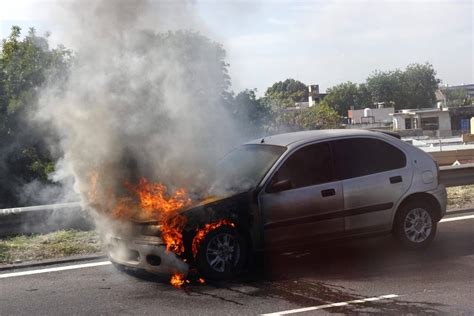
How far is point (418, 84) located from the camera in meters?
80.6

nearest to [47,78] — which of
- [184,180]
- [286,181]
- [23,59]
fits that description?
[23,59]

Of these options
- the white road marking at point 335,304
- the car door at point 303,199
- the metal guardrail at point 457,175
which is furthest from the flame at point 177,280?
the metal guardrail at point 457,175

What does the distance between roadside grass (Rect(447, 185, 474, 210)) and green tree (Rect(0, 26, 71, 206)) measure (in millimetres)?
7261

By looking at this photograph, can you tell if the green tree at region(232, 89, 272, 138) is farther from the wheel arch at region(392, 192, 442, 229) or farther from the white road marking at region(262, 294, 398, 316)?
the white road marking at region(262, 294, 398, 316)

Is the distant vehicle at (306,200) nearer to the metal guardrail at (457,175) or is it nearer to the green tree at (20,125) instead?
the metal guardrail at (457,175)

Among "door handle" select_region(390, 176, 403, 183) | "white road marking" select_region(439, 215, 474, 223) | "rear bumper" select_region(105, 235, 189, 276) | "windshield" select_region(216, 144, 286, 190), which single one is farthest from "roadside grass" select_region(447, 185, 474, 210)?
"rear bumper" select_region(105, 235, 189, 276)

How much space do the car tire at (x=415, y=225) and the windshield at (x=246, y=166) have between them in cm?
175

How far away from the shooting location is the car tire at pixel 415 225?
687 centimetres

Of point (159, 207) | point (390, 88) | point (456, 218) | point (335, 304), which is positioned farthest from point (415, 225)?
point (390, 88)

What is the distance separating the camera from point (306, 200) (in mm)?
6234

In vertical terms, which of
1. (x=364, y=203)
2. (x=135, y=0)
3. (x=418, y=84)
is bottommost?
(x=364, y=203)

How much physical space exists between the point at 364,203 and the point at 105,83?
3364 millimetres

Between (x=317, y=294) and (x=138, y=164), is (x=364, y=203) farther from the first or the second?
(x=138, y=164)

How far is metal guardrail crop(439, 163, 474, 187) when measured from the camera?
10.5m
